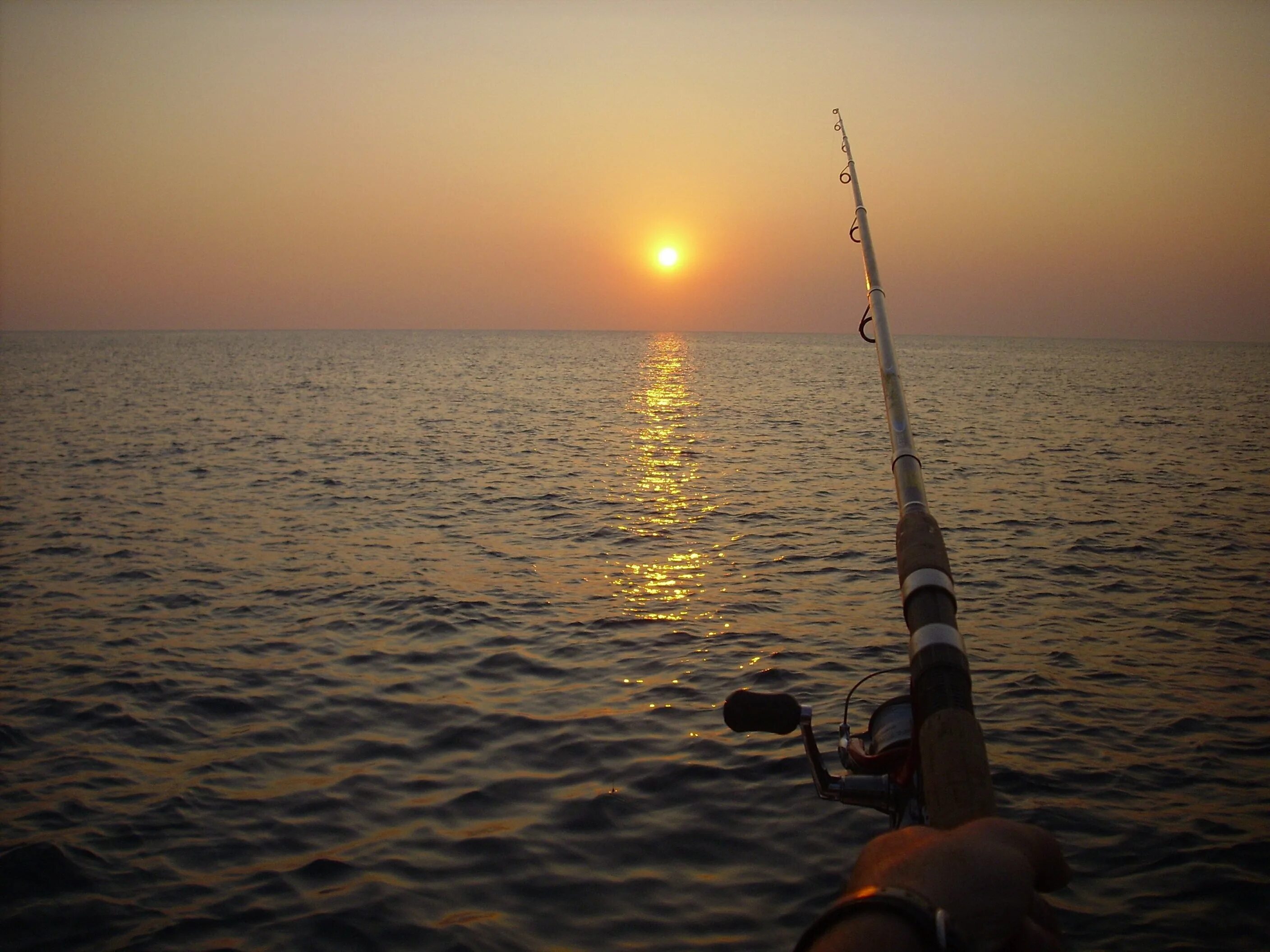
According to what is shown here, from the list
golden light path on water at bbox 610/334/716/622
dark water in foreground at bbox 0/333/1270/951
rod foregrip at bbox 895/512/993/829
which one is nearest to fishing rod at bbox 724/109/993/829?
rod foregrip at bbox 895/512/993/829

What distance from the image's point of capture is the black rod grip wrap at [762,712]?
9.00ft

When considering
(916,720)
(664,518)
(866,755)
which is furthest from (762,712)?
(664,518)

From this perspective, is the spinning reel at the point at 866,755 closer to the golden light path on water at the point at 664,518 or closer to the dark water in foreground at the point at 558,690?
the dark water in foreground at the point at 558,690

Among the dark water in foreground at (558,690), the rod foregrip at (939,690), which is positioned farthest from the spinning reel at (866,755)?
the dark water in foreground at (558,690)

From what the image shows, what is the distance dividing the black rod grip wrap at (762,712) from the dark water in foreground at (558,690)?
3063 millimetres

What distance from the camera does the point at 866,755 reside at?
9.50 feet

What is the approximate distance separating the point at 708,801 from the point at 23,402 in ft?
152

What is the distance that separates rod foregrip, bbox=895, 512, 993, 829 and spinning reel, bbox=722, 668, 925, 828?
0.97ft

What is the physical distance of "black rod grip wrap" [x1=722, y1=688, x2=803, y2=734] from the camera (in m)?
2.74

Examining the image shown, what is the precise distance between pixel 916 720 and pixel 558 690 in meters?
7.08

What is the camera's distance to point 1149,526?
16.8m

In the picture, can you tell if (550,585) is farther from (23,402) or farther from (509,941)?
(23,402)

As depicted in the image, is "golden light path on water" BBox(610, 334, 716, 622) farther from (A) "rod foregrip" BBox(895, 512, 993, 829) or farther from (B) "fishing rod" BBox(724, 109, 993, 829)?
(A) "rod foregrip" BBox(895, 512, 993, 829)

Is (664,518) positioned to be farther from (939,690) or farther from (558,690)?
(939,690)
